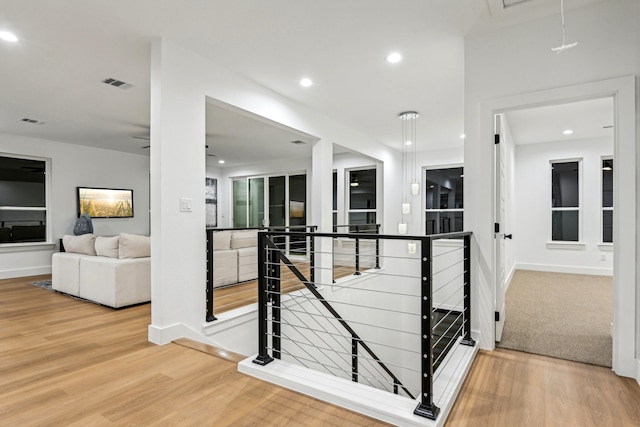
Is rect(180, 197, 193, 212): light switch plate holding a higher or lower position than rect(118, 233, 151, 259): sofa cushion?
higher

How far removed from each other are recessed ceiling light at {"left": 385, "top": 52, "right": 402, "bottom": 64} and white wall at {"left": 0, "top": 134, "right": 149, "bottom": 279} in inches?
252

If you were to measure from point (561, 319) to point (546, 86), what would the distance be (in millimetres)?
2362

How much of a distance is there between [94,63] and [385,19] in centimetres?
274

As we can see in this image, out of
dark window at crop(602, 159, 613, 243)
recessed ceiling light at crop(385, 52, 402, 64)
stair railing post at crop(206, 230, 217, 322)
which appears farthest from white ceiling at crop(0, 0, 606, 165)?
dark window at crop(602, 159, 613, 243)

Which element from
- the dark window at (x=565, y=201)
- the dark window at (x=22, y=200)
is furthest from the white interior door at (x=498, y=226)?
the dark window at (x=22, y=200)

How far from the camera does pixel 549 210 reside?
681 cm

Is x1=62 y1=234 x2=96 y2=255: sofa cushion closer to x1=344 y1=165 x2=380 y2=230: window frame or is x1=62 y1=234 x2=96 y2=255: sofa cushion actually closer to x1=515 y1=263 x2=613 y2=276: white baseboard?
x1=344 y1=165 x2=380 y2=230: window frame

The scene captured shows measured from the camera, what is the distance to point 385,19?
2.63 meters

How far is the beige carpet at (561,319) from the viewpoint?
2.71 metres

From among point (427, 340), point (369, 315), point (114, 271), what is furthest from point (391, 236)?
point (369, 315)

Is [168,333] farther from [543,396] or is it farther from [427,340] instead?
[543,396]

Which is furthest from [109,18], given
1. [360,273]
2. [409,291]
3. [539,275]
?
[539,275]

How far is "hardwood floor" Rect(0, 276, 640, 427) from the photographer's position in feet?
5.83

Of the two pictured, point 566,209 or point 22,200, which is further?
point 566,209
